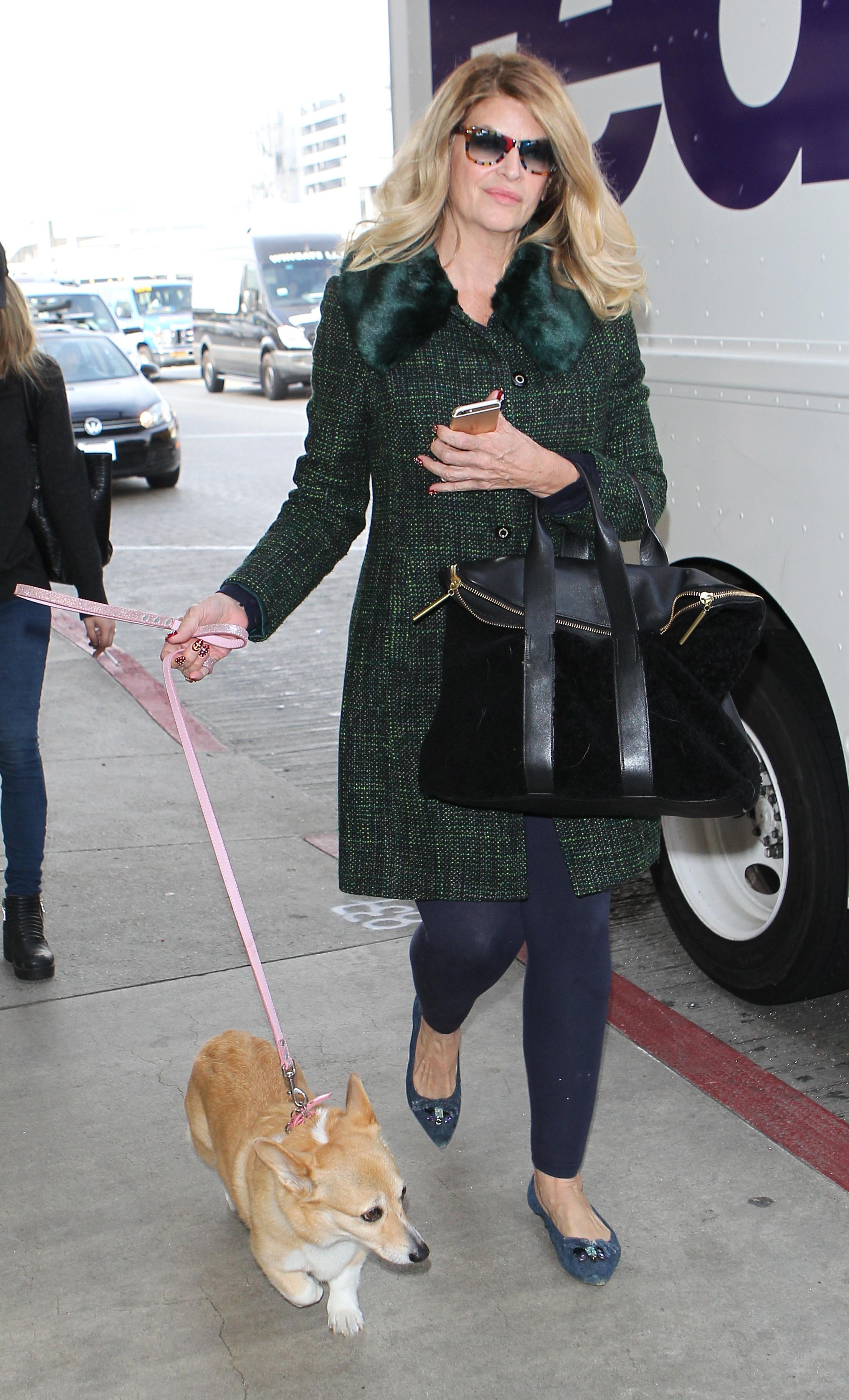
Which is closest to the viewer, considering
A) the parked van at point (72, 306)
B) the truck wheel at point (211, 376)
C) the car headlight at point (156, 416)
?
the car headlight at point (156, 416)

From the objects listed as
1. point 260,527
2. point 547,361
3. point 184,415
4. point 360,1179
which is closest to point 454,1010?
point 360,1179

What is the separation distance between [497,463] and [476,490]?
181mm

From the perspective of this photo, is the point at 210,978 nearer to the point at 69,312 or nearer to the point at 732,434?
the point at 732,434

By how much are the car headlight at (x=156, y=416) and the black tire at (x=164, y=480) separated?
0.65m

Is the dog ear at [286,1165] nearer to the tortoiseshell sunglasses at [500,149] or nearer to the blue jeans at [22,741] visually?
the tortoiseshell sunglasses at [500,149]

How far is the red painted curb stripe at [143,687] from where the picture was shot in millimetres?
6641

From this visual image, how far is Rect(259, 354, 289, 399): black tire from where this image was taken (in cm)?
2430

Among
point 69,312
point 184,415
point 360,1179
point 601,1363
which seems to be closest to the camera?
point 360,1179

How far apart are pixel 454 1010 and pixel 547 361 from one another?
135 cm

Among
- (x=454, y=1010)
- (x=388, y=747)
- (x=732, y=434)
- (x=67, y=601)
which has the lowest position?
(x=454, y=1010)

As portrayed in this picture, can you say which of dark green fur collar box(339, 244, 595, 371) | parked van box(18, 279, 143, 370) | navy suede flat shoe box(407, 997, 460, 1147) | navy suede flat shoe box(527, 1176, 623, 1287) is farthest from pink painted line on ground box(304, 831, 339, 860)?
parked van box(18, 279, 143, 370)

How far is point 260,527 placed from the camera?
12.3 metres

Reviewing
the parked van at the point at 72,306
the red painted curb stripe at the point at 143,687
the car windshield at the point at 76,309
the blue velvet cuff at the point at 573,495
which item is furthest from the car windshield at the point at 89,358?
the blue velvet cuff at the point at 573,495

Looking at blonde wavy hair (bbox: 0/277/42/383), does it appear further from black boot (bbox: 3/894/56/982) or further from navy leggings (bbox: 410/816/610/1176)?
navy leggings (bbox: 410/816/610/1176)
